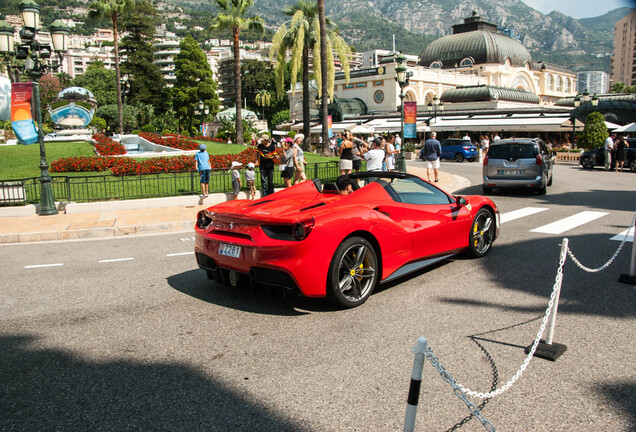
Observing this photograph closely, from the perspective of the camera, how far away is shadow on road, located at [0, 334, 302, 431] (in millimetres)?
3156

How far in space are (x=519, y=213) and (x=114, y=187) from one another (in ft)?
36.0

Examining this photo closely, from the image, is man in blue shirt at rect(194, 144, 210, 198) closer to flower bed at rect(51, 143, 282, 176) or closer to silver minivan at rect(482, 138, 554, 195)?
flower bed at rect(51, 143, 282, 176)

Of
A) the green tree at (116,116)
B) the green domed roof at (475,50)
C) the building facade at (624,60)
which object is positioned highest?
the building facade at (624,60)

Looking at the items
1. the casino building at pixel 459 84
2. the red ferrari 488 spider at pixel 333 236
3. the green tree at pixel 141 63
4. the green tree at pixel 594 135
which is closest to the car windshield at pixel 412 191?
the red ferrari 488 spider at pixel 333 236

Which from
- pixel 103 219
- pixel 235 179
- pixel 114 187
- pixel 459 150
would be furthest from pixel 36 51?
pixel 459 150

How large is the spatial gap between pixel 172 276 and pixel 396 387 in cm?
415

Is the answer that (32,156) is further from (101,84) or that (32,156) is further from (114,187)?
(101,84)

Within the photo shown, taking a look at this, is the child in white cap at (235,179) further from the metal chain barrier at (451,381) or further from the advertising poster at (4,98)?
the advertising poster at (4,98)

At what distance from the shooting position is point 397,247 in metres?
5.71

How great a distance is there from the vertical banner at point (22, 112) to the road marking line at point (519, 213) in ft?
48.3

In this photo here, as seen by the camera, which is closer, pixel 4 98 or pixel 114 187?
pixel 114 187

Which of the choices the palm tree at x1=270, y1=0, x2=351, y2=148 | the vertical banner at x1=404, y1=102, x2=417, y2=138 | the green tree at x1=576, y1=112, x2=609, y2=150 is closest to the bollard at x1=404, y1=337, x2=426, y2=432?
the vertical banner at x1=404, y1=102, x2=417, y2=138

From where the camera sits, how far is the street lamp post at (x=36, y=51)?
12977 mm

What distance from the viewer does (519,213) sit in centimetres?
1164
